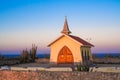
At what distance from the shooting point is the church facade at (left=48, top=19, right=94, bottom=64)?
93.6 ft

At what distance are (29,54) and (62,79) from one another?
2105 cm

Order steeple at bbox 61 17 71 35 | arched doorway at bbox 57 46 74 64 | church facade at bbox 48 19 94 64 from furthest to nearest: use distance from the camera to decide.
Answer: steeple at bbox 61 17 71 35 → arched doorway at bbox 57 46 74 64 → church facade at bbox 48 19 94 64

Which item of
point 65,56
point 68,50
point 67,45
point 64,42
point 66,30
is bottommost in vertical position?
point 65,56

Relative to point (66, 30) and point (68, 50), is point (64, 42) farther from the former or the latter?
point (66, 30)

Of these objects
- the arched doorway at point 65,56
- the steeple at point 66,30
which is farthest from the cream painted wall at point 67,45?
the steeple at point 66,30

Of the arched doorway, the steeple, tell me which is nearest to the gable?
the arched doorway

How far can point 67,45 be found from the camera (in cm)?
2914

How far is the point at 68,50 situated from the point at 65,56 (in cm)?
81

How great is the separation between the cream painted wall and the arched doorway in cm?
37

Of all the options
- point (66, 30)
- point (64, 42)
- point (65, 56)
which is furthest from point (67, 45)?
point (66, 30)

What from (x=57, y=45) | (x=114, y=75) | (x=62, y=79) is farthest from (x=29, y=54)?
(x=114, y=75)

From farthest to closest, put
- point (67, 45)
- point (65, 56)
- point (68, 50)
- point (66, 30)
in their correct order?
point (66, 30)
point (65, 56)
point (68, 50)
point (67, 45)

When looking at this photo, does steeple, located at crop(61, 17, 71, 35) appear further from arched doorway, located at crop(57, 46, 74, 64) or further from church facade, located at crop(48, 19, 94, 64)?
arched doorway, located at crop(57, 46, 74, 64)

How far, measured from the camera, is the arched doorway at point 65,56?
1147 inches
